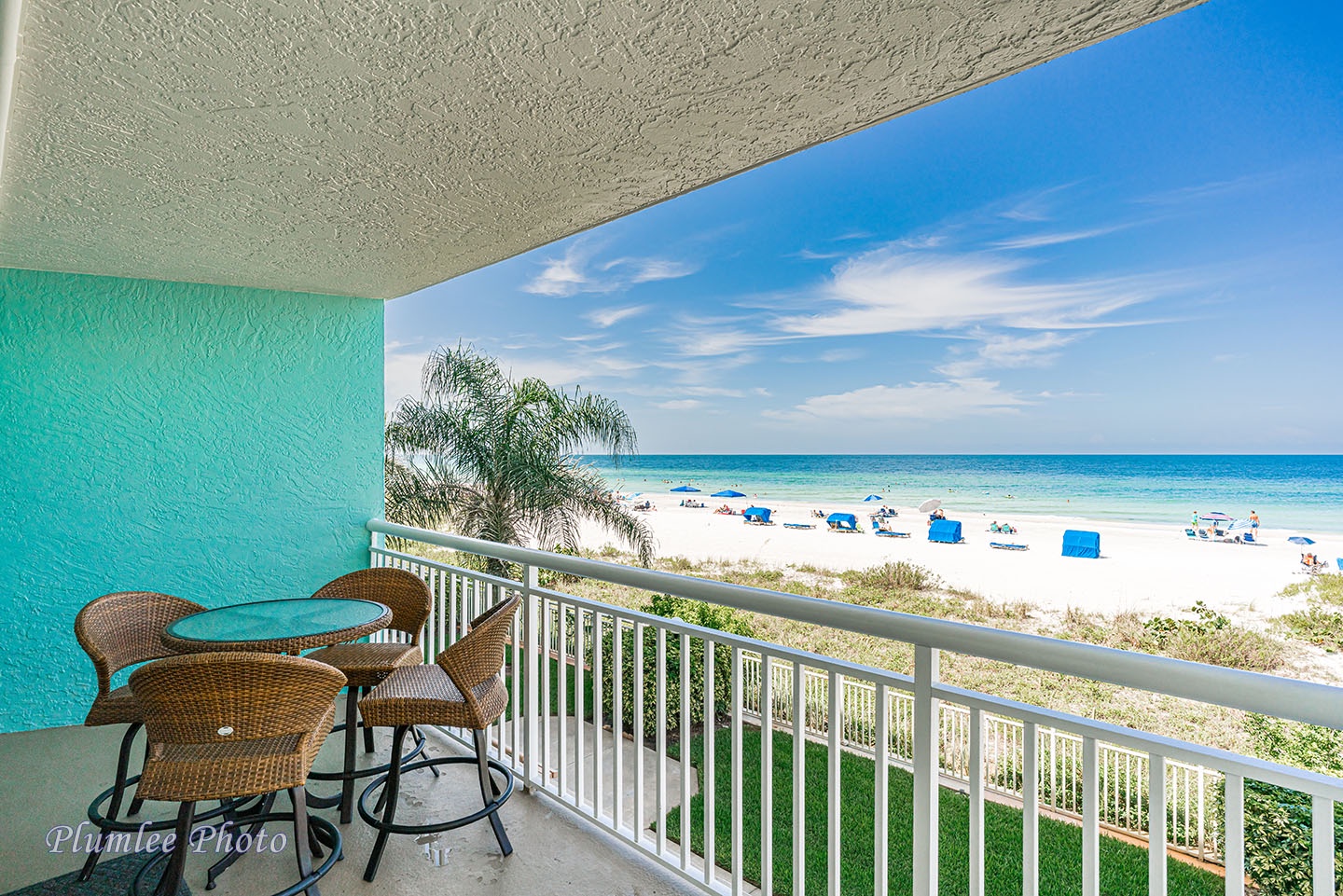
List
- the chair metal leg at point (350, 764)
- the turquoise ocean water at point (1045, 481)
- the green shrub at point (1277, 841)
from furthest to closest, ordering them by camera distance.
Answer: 1. the turquoise ocean water at point (1045, 481)
2. the green shrub at point (1277, 841)
3. the chair metal leg at point (350, 764)

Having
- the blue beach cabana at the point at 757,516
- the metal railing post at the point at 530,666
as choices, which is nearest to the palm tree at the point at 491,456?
the metal railing post at the point at 530,666

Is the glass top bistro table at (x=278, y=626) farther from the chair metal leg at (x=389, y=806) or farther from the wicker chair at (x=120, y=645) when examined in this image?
the chair metal leg at (x=389, y=806)

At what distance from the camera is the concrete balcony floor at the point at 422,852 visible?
2498 mm

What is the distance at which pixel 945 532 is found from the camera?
24.9 m

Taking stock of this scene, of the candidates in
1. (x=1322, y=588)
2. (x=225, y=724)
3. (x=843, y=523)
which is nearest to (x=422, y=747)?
(x=225, y=724)

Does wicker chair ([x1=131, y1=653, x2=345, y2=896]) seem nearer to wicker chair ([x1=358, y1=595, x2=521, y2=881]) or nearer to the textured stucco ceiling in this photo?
wicker chair ([x1=358, y1=595, x2=521, y2=881])

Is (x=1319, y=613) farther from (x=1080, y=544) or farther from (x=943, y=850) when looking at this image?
(x=943, y=850)

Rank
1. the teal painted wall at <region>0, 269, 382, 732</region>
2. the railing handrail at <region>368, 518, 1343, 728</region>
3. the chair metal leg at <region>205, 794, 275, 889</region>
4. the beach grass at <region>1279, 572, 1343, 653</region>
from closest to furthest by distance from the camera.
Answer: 1. the railing handrail at <region>368, 518, 1343, 728</region>
2. the chair metal leg at <region>205, 794, 275, 889</region>
3. the teal painted wall at <region>0, 269, 382, 732</region>
4. the beach grass at <region>1279, 572, 1343, 653</region>

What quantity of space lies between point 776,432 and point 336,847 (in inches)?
1070

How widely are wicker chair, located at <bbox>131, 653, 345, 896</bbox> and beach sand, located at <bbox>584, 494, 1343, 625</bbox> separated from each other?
51.2 feet

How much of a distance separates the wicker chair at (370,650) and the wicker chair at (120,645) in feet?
2.06

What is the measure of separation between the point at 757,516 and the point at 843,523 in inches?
129

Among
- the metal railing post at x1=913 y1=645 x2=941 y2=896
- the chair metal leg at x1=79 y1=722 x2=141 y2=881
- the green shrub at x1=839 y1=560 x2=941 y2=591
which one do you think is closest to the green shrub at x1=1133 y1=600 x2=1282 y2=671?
the green shrub at x1=839 y1=560 x2=941 y2=591

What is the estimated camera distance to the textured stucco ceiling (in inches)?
66.3
